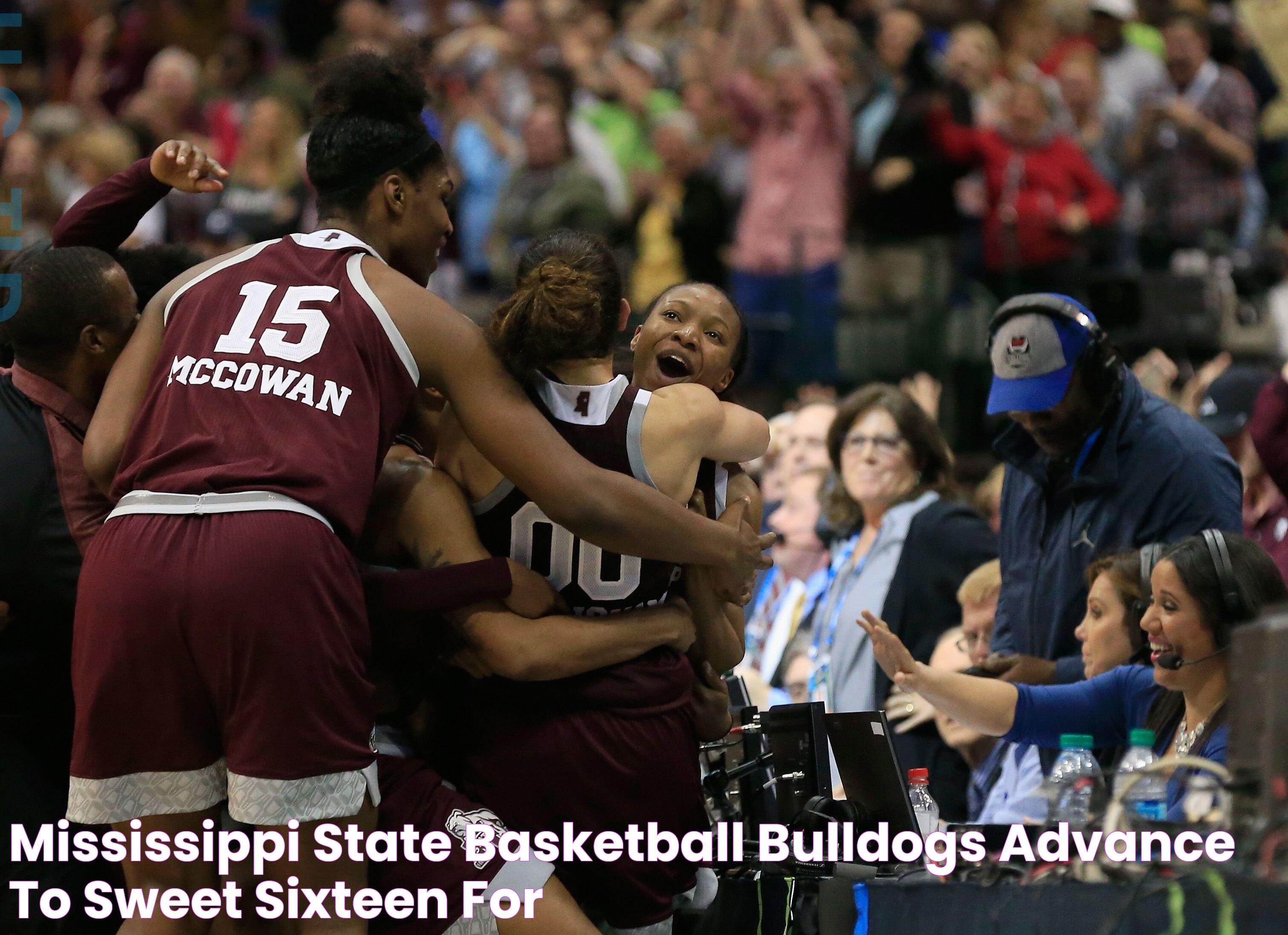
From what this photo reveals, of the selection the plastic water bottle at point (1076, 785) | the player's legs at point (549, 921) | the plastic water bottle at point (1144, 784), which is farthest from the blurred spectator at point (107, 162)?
the plastic water bottle at point (1144, 784)

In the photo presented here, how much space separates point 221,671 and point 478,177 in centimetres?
838

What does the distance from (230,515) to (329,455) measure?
224 millimetres

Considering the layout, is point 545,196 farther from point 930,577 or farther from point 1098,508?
point 1098,508

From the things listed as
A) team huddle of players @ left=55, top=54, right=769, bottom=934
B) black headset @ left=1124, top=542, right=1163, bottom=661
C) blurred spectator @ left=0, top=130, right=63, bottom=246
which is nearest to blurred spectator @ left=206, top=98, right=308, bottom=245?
blurred spectator @ left=0, top=130, right=63, bottom=246

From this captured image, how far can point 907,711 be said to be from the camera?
5.47 metres

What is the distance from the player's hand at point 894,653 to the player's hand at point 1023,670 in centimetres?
54

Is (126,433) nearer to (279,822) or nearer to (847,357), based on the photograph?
(279,822)

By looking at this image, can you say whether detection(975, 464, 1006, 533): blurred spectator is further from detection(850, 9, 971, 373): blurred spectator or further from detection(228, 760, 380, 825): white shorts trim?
detection(228, 760, 380, 825): white shorts trim

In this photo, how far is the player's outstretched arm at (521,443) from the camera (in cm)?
327

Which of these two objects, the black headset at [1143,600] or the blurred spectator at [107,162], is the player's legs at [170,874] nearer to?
the black headset at [1143,600]

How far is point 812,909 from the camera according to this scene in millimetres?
3615

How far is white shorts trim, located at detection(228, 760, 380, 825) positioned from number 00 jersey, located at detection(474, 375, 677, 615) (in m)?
0.60

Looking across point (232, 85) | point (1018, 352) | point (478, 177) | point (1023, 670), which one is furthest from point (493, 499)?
point (232, 85)

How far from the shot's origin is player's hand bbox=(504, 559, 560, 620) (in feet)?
11.1
